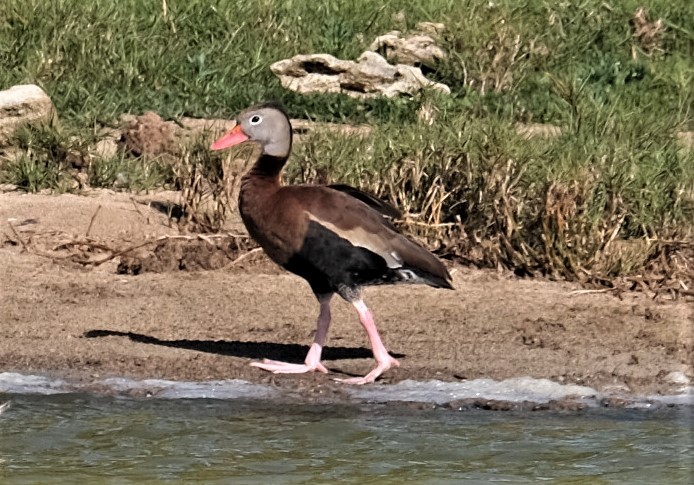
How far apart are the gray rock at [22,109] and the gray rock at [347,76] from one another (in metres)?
1.87

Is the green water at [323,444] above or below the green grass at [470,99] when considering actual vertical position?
below

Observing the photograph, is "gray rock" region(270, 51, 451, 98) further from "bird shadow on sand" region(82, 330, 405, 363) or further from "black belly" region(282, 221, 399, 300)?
"black belly" region(282, 221, 399, 300)

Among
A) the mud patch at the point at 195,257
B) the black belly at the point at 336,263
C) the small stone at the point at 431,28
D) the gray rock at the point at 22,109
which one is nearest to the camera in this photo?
the black belly at the point at 336,263

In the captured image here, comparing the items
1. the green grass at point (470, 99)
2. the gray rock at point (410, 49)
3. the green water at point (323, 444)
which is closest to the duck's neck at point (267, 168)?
the green water at point (323, 444)

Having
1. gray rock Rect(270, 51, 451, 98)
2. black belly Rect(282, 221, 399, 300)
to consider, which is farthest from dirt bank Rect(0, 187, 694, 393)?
gray rock Rect(270, 51, 451, 98)

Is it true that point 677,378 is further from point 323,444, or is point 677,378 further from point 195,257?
point 195,257

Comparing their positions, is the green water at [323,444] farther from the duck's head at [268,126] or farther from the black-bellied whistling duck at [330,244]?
the duck's head at [268,126]

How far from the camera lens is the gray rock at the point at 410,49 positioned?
36.8ft

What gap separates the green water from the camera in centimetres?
534

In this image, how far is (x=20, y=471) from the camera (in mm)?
5352

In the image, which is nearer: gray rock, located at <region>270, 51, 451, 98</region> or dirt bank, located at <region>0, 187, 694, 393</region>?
dirt bank, located at <region>0, 187, 694, 393</region>

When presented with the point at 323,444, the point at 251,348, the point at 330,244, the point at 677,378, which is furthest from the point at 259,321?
the point at 677,378

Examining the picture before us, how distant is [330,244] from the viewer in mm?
6270

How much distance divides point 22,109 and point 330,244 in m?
3.66
